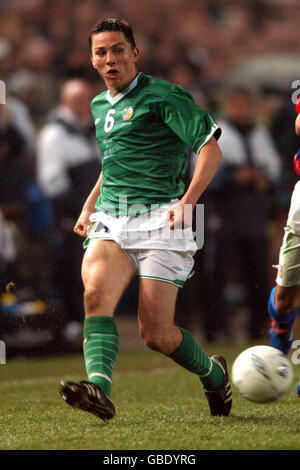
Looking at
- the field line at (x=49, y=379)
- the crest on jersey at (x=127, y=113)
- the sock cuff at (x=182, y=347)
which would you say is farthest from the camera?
the field line at (x=49, y=379)

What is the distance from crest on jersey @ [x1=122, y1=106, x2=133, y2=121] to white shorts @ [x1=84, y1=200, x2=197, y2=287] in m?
0.53

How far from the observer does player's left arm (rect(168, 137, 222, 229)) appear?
5.08 meters

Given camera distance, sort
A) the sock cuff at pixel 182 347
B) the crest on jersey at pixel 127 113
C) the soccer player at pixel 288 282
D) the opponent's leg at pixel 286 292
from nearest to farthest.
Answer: the sock cuff at pixel 182 347 < the crest on jersey at pixel 127 113 < the soccer player at pixel 288 282 < the opponent's leg at pixel 286 292

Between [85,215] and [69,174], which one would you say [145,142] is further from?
[69,174]

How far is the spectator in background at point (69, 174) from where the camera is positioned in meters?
9.51

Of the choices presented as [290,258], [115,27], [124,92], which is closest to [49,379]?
[290,258]

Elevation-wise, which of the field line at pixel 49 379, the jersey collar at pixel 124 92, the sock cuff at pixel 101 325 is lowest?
the field line at pixel 49 379

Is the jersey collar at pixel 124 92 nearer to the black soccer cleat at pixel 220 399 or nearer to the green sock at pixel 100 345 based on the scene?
the green sock at pixel 100 345

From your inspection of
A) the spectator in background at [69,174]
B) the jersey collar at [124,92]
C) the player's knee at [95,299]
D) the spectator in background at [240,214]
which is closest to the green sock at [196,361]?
the player's knee at [95,299]

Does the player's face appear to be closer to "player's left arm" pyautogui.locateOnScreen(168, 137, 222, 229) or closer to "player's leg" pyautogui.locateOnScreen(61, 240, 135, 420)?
"player's left arm" pyautogui.locateOnScreen(168, 137, 222, 229)

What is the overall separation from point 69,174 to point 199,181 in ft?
14.9

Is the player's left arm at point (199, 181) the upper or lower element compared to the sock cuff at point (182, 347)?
upper
